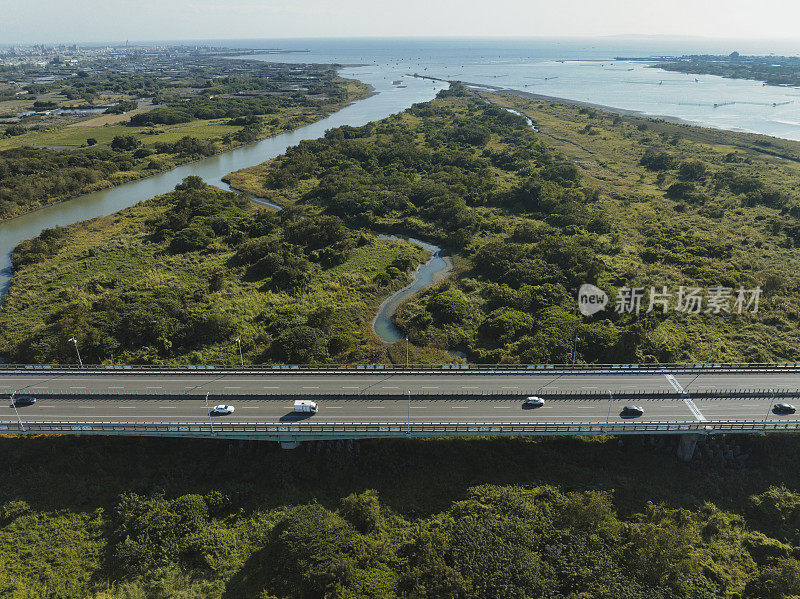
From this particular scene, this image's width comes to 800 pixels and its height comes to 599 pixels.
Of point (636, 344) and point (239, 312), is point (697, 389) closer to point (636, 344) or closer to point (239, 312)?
point (636, 344)

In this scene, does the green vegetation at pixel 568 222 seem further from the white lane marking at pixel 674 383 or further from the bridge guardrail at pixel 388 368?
the white lane marking at pixel 674 383

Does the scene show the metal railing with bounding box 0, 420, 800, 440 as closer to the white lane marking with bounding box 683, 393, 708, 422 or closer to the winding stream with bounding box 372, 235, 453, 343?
the white lane marking with bounding box 683, 393, 708, 422

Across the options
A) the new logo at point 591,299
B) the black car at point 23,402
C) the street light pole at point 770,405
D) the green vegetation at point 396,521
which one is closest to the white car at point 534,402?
the green vegetation at point 396,521

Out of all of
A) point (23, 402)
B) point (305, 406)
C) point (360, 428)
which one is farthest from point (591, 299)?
point (23, 402)

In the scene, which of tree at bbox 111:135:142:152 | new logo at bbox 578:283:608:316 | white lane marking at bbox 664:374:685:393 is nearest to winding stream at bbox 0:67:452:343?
tree at bbox 111:135:142:152

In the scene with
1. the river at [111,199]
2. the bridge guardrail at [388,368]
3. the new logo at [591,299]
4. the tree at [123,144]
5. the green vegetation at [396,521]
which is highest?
the tree at [123,144]

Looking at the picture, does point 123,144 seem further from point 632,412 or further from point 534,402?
point 632,412
